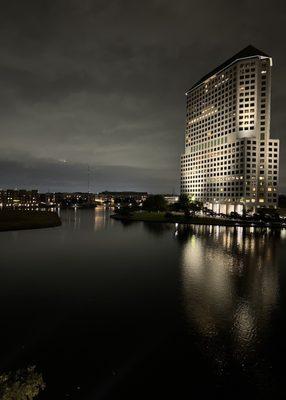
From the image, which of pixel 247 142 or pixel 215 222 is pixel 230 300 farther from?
pixel 247 142

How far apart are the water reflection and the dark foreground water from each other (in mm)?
83

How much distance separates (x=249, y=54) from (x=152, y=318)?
201 m

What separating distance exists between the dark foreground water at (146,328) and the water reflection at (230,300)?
0.27 feet

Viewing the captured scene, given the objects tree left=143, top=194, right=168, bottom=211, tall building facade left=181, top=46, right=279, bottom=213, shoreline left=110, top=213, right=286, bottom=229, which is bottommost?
shoreline left=110, top=213, right=286, bottom=229

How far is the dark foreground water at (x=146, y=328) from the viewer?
1227 cm

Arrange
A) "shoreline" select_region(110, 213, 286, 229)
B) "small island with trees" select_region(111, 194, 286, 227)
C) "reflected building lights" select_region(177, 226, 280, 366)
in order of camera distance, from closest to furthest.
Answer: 1. "reflected building lights" select_region(177, 226, 280, 366)
2. "shoreline" select_region(110, 213, 286, 229)
3. "small island with trees" select_region(111, 194, 286, 227)

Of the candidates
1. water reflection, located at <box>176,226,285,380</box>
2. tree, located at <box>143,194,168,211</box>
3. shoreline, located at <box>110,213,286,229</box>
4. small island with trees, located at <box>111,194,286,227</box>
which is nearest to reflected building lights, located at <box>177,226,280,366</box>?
water reflection, located at <box>176,226,285,380</box>

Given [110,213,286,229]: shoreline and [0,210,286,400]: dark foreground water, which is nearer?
[0,210,286,400]: dark foreground water

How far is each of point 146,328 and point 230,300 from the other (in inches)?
351

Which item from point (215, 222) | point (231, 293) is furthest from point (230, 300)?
point (215, 222)

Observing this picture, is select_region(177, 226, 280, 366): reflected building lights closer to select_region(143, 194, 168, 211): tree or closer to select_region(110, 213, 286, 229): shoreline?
select_region(110, 213, 286, 229): shoreline

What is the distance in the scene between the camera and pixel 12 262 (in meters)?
35.6

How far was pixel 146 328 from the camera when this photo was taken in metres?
17.3

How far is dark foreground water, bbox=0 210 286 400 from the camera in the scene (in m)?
12.3
